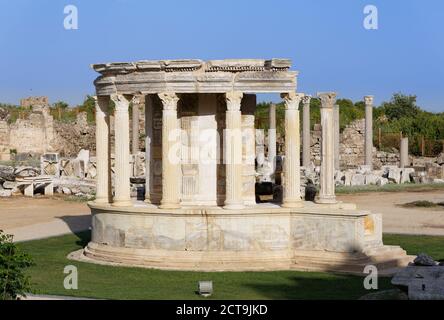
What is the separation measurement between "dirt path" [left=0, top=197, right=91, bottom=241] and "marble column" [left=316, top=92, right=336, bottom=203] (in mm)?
8158

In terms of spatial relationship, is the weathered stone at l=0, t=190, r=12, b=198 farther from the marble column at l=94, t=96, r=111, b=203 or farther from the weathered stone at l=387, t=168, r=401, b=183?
the weathered stone at l=387, t=168, r=401, b=183

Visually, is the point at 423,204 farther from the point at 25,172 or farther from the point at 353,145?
the point at 353,145

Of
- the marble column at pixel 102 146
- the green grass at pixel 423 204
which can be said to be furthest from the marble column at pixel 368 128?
the marble column at pixel 102 146

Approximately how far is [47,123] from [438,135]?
1076 inches

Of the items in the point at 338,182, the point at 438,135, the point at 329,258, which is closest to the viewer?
the point at 329,258

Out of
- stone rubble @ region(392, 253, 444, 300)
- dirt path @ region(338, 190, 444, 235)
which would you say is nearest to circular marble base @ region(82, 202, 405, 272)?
stone rubble @ region(392, 253, 444, 300)

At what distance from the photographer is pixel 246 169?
69.1ft

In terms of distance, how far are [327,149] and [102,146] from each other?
17.5 feet

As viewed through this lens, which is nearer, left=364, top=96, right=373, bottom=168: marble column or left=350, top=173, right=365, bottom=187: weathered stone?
left=350, top=173, right=365, bottom=187: weathered stone

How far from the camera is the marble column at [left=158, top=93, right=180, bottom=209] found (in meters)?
19.8

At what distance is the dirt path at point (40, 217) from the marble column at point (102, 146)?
3823 millimetres

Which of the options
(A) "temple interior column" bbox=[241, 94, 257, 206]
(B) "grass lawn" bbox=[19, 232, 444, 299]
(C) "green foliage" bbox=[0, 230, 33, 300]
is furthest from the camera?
(A) "temple interior column" bbox=[241, 94, 257, 206]
